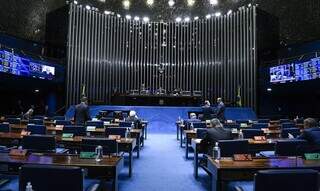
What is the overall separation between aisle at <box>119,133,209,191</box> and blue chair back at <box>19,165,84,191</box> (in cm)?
302

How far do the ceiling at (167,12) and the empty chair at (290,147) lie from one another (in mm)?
14294

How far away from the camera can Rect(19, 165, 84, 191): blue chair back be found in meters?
2.78

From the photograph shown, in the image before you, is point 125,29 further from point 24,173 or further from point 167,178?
point 24,173

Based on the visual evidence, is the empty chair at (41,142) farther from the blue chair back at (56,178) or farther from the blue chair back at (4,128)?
the blue chair back at (56,178)

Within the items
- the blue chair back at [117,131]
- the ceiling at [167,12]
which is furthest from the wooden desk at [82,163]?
the ceiling at [167,12]

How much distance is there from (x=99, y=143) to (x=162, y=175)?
2.00 meters

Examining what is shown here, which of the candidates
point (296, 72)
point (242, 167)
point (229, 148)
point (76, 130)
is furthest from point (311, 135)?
point (296, 72)

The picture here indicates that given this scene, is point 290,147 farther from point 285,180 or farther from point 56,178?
point 56,178

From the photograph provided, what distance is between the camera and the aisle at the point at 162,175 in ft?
19.2

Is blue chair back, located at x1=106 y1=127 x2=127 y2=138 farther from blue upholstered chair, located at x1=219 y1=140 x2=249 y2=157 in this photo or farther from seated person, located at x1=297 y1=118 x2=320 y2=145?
seated person, located at x1=297 y1=118 x2=320 y2=145

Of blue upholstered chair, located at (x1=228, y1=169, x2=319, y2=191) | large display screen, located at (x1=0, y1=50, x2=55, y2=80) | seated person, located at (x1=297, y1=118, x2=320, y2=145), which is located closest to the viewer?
blue upholstered chair, located at (x1=228, y1=169, x2=319, y2=191)

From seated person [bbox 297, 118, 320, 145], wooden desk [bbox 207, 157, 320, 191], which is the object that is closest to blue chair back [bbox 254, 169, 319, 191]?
wooden desk [bbox 207, 157, 320, 191]

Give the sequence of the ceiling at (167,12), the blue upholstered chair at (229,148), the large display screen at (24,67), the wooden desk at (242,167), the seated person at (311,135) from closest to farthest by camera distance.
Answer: the wooden desk at (242,167) → the blue upholstered chair at (229,148) → the seated person at (311,135) → the large display screen at (24,67) → the ceiling at (167,12)

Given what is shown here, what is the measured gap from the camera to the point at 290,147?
5.20 metres
